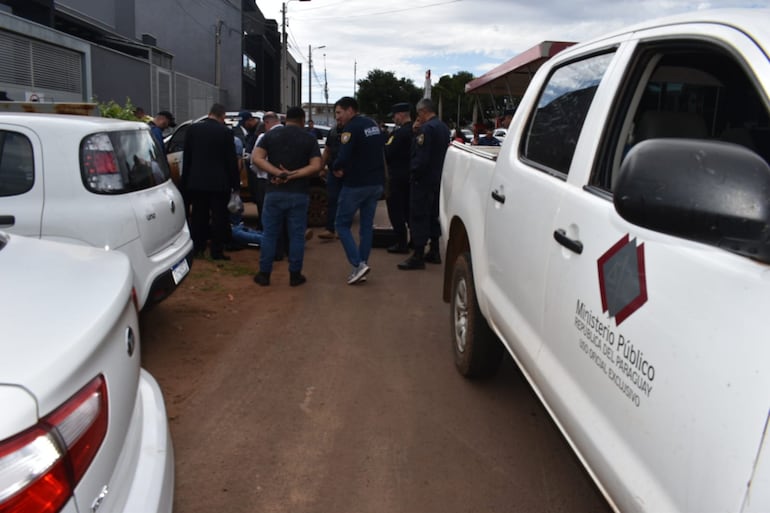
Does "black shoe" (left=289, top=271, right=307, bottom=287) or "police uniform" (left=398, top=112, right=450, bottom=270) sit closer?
"black shoe" (left=289, top=271, right=307, bottom=287)

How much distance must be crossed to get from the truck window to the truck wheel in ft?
5.50

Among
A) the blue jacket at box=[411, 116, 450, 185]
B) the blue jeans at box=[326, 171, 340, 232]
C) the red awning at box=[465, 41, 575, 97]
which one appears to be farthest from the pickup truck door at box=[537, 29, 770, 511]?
the blue jeans at box=[326, 171, 340, 232]

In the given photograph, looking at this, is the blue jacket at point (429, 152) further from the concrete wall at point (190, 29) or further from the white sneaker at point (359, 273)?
the concrete wall at point (190, 29)

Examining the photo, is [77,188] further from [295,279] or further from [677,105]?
[677,105]

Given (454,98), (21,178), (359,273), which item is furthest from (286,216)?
(454,98)

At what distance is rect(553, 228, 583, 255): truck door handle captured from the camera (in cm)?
221

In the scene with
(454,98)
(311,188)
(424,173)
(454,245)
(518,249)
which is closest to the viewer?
(518,249)

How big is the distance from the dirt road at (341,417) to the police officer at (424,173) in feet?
5.22

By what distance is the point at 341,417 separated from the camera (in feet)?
12.4

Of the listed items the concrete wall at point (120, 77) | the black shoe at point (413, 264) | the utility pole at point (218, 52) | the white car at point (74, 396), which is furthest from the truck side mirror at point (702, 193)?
the utility pole at point (218, 52)

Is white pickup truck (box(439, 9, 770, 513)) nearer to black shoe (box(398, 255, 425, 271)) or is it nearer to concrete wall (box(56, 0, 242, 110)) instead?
black shoe (box(398, 255, 425, 271))

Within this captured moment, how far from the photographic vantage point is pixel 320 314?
5.77m

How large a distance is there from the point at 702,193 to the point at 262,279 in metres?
5.63

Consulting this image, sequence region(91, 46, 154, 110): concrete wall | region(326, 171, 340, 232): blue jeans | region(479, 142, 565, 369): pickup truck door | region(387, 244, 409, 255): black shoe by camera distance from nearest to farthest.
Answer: region(479, 142, 565, 369): pickup truck door, region(387, 244, 409, 255): black shoe, region(326, 171, 340, 232): blue jeans, region(91, 46, 154, 110): concrete wall
